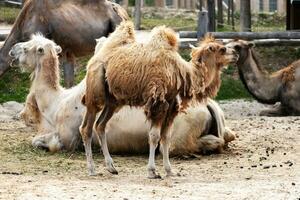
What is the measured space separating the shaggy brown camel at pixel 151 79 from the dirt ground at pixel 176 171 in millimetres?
414

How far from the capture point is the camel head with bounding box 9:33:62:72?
33.3ft

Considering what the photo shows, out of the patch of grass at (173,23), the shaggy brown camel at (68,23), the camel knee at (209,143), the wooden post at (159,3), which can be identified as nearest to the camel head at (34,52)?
the camel knee at (209,143)

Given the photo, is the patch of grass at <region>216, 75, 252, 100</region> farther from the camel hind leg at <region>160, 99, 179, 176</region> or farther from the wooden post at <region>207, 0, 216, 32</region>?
the camel hind leg at <region>160, 99, 179, 176</region>

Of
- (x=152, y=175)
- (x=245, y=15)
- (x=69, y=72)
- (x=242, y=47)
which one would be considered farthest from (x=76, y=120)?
(x=245, y=15)

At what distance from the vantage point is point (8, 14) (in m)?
25.1

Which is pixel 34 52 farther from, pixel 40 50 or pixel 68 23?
pixel 68 23

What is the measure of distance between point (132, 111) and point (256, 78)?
5.27m

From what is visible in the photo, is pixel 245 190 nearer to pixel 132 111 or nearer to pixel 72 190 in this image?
pixel 72 190

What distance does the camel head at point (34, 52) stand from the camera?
33.3 feet

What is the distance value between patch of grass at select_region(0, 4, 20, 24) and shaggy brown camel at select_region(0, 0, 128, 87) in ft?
34.1

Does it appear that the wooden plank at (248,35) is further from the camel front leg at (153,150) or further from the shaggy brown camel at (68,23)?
the camel front leg at (153,150)

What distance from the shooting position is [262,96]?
47.9 ft

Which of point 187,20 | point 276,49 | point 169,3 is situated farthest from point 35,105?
point 169,3

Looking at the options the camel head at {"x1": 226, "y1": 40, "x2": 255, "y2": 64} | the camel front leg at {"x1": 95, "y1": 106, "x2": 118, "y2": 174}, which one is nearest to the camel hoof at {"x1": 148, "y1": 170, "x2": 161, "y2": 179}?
the camel front leg at {"x1": 95, "y1": 106, "x2": 118, "y2": 174}
